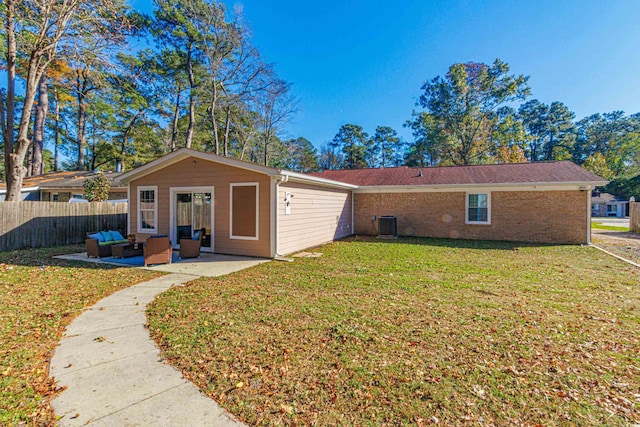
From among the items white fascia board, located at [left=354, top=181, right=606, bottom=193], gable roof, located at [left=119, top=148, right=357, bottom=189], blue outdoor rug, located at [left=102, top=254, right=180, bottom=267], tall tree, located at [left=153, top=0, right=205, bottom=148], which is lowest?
blue outdoor rug, located at [left=102, top=254, right=180, bottom=267]

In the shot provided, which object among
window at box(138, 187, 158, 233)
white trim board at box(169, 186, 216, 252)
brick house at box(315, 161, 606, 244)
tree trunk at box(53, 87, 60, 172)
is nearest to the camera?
white trim board at box(169, 186, 216, 252)

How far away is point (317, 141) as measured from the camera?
41.7 meters

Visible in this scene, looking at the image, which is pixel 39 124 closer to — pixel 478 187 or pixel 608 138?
pixel 478 187

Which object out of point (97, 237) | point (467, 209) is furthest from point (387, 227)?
point (97, 237)

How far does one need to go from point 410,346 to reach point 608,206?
168 feet

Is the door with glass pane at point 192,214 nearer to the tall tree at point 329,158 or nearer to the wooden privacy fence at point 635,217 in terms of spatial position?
the wooden privacy fence at point 635,217

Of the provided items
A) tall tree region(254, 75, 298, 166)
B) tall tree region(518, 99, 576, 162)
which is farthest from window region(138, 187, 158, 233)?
tall tree region(518, 99, 576, 162)

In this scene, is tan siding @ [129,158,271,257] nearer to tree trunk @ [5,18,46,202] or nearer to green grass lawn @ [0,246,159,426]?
green grass lawn @ [0,246,159,426]

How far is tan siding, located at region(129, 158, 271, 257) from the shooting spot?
8453 mm

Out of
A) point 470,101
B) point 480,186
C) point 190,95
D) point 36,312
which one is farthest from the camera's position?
point 470,101

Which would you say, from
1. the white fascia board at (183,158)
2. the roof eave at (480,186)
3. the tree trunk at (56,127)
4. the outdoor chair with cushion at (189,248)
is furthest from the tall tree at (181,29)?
the outdoor chair with cushion at (189,248)

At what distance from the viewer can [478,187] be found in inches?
486

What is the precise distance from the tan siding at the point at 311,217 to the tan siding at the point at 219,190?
1.47 feet

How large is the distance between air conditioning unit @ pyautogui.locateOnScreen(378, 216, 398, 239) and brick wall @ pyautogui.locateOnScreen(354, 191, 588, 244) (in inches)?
25.2
